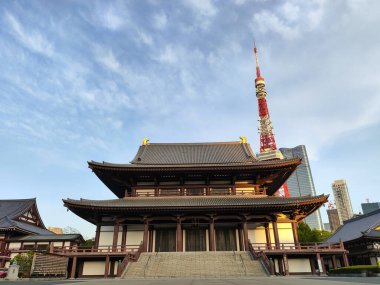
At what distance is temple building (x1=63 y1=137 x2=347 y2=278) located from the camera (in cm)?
2442

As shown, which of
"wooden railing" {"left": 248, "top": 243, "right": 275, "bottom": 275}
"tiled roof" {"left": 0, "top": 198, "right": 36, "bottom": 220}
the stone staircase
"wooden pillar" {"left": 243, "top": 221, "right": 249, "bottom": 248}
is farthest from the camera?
"tiled roof" {"left": 0, "top": 198, "right": 36, "bottom": 220}

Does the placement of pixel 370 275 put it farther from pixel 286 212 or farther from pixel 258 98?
pixel 258 98

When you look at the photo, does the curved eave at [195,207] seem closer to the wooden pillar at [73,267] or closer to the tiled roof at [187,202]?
the tiled roof at [187,202]

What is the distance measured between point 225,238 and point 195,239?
2.93 m

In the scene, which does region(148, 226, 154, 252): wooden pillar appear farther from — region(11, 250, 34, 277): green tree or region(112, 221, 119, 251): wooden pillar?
region(11, 250, 34, 277): green tree

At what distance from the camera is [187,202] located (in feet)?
86.0

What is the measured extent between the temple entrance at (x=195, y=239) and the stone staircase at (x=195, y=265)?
4.00 meters

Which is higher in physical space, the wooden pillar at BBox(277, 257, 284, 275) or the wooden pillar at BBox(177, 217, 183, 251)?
the wooden pillar at BBox(177, 217, 183, 251)

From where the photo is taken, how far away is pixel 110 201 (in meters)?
27.0

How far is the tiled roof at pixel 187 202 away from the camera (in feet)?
81.2

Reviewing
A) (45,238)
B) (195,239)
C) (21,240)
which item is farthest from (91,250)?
(21,240)

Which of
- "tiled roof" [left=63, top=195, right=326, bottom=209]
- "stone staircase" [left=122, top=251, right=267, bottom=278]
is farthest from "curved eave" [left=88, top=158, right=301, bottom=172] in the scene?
"stone staircase" [left=122, top=251, right=267, bottom=278]

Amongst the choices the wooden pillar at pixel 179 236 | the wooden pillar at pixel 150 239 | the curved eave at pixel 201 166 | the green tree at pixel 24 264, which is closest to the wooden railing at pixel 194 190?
the curved eave at pixel 201 166

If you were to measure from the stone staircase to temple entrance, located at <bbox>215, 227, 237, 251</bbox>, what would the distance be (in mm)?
4015
